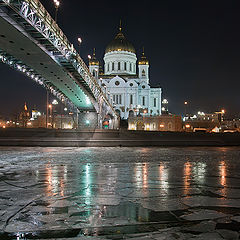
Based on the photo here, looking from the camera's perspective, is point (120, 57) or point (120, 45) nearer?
point (120, 57)

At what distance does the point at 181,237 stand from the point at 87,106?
49.4 m

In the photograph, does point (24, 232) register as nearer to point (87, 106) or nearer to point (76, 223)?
point (76, 223)

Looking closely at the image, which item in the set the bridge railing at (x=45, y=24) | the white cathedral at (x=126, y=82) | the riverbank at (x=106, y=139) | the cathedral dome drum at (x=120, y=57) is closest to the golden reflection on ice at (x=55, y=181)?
the riverbank at (x=106, y=139)

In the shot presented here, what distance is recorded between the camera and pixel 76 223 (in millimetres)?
3898

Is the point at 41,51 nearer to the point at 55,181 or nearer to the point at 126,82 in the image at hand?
the point at 55,181

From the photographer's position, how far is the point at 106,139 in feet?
74.1

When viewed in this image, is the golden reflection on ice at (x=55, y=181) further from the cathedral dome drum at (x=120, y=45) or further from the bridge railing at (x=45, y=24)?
the cathedral dome drum at (x=120, y=45)

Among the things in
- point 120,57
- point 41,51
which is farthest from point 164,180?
point 120,57

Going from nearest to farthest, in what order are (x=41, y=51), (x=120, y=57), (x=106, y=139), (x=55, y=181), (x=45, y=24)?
(x=55, y=181) < (x=106, y=139) < (x=45, y=24) < (x=41, y=51) < (x=120, y=57)

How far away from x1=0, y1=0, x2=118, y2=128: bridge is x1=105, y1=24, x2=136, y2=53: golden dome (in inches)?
1928

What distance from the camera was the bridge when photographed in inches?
777

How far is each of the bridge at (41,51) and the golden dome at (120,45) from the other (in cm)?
4897

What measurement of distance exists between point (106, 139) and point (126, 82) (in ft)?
226

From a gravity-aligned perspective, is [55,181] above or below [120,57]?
below
